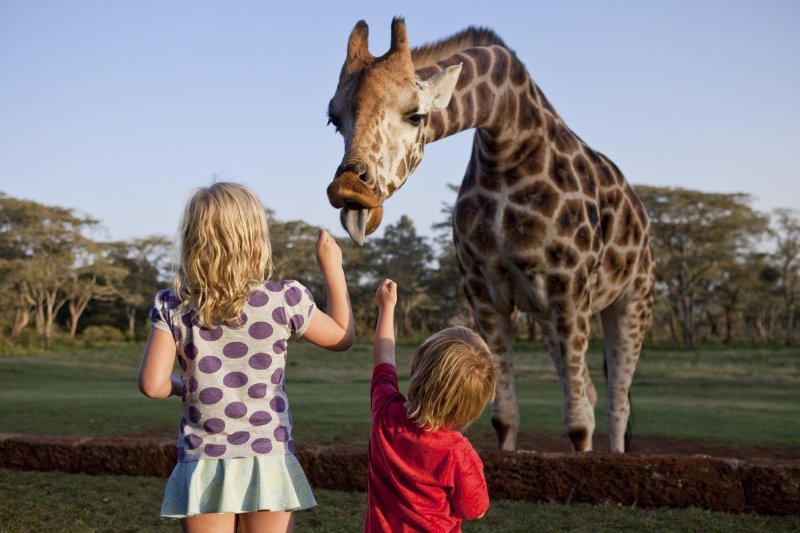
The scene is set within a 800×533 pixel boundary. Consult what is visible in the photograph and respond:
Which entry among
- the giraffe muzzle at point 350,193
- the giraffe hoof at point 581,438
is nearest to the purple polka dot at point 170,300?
the giraffe muzzle at point 350,193

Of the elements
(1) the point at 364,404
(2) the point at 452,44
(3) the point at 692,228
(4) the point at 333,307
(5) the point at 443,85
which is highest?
(3) the point at 692,228

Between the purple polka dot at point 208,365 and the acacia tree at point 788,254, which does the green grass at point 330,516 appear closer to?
the purple polka dot at point 208,365

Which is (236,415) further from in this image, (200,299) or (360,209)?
(360,209)

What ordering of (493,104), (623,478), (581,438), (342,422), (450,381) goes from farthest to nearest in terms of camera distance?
(342,422) → (581,438) → (493,104) → (623,478) → (450,381)

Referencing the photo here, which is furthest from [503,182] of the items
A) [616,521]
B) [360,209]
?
[616,521]

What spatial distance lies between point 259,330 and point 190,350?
229mm

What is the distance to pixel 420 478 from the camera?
2.38 m

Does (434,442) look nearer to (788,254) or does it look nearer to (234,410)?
(234,410)

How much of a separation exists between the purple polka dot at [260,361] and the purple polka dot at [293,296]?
0.62 feet

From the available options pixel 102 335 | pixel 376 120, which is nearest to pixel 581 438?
pixel 376 120

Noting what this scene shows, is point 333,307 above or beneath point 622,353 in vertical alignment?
above

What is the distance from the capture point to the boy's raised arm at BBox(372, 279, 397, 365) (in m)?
2.60

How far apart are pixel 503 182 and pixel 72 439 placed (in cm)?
364

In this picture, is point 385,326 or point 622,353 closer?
point 385,326
